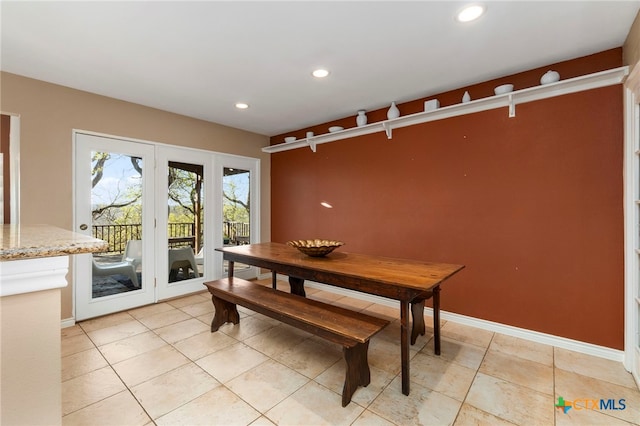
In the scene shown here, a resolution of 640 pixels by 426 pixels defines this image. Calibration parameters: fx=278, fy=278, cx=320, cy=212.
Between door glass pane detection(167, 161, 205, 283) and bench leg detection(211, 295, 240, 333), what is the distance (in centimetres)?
135

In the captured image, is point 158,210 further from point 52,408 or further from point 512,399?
point 512,399

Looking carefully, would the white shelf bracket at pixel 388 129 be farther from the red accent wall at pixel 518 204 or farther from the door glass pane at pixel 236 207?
the door glass pane at pixel 236 207

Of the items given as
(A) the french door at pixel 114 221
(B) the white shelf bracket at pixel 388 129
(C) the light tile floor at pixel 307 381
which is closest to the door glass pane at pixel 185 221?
(A) the french door at pixel 114 221

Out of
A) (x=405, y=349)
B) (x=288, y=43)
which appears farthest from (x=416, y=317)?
(x=288, y=43)

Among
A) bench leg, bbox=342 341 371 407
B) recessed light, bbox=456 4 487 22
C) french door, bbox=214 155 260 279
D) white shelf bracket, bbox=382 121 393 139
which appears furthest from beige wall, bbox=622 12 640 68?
Answer: french door, bbox=214 155 260 279

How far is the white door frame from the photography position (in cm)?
198

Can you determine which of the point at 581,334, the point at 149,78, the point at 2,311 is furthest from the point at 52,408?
the point at 581,334

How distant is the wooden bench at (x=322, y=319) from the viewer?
179 cm

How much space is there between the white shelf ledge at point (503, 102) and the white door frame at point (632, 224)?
0.17 metres

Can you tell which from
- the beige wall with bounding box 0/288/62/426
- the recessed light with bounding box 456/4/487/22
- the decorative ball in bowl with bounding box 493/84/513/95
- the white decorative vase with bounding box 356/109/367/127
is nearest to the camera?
the beige wall with bounding box 0/288/62/426

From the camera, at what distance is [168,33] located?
2.04 m

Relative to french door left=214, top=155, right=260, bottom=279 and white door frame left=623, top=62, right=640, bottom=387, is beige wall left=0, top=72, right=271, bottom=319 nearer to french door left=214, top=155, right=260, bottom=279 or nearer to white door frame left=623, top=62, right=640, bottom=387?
french door left=214, top=155, right=260, bottom=279

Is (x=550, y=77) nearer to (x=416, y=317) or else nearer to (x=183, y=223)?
(x=416, y=317)

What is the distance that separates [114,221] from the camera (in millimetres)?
3293
